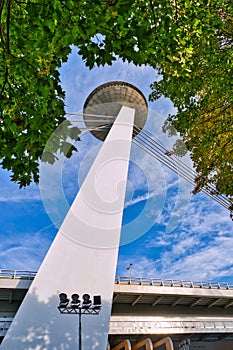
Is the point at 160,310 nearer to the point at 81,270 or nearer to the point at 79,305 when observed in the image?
the point at 81,270

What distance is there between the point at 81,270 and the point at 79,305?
1204 mm

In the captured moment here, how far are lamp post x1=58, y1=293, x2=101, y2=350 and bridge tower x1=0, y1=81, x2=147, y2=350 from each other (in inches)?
6.8

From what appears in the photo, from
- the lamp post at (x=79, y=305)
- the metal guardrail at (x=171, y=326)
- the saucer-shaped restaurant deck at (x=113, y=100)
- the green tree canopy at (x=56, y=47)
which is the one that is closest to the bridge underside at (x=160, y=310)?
the metal guardrail at (x=171, y=326)

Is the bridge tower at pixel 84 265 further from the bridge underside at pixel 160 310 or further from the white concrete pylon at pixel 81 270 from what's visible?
the bridge underside at pixel 160 310

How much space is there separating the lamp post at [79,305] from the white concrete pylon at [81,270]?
177 mm

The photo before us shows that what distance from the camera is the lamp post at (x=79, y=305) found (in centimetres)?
797

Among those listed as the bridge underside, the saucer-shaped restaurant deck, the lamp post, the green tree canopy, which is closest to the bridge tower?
the lamp post

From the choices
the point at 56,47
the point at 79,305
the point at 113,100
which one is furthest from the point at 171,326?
the point at 56,47

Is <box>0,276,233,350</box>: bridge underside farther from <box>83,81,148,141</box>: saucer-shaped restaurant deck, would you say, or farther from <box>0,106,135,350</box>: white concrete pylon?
<box>83,81,148,141</box>: saucer-shaped restaurant deck

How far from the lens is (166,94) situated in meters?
7.66

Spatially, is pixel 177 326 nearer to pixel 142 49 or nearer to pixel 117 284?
pixel 117 284

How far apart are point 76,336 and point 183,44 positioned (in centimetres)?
803

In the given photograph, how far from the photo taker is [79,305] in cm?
818

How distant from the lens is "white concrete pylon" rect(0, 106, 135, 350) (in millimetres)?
7406
